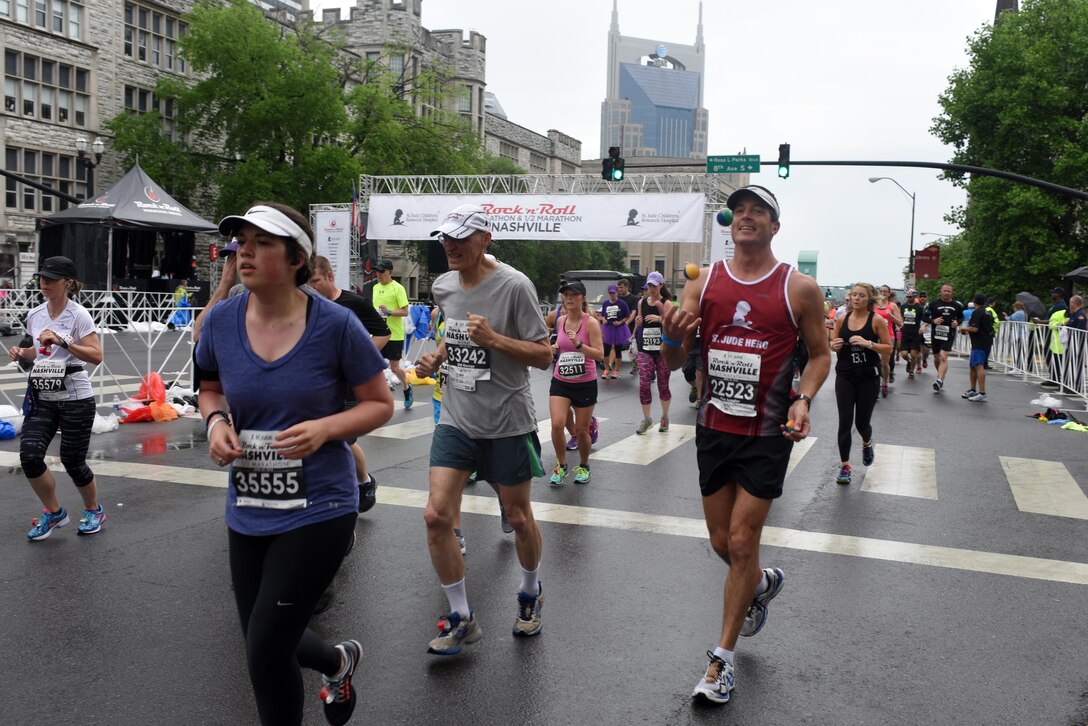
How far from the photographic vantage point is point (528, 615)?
453 centimetres

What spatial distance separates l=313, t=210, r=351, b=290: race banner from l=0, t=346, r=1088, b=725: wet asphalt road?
2347 cm

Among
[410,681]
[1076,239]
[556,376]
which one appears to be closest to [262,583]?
[410,681]

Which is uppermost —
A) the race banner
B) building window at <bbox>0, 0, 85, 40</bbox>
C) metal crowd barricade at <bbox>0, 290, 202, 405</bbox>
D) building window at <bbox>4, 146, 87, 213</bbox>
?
building window at <bbox>0, 0, 85, 40</bbox>

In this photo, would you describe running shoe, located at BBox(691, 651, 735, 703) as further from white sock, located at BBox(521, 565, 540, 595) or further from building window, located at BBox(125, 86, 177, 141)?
building window, located at BBox(125, 86, 177, 141)

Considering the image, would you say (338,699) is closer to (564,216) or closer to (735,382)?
(735,382)

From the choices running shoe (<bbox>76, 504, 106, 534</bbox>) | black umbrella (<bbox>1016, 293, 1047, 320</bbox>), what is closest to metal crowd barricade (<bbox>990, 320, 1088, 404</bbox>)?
black umbrella (<bbox>1016, 293, 1047, 320</bbox>)

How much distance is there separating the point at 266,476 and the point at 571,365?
5.46 meters

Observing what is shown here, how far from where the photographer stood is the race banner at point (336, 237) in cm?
3095

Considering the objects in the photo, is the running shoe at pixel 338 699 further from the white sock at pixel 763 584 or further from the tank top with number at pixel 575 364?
the tank top with number at pixel 575 364

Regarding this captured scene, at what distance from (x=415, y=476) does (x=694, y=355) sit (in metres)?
5.57

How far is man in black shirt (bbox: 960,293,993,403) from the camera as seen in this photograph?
1641 centimetres

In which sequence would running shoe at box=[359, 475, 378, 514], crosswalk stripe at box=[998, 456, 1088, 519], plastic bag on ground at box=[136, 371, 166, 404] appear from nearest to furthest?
running shoe at box=[359, 475, 378, 514], crosswalk stripe at box=[998, 456, 1088, 519], plastic bag on ground at box=[136, 371, 166, 404]

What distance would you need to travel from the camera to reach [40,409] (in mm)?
6109

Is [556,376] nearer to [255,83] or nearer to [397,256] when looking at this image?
[255,83]
